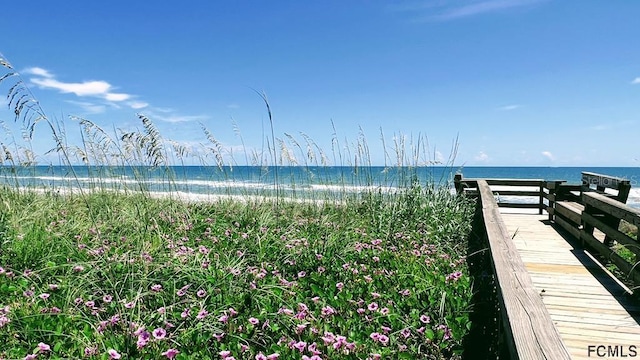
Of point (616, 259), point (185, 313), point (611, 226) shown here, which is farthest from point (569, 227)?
point (185, 313)

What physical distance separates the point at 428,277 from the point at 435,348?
3.65 feet

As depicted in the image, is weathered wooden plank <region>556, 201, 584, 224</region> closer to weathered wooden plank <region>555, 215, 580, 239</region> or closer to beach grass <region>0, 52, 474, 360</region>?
weathered wooden plank <region>555, 215, 580, 239</region>

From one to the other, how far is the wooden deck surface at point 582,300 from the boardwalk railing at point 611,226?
0.23 m

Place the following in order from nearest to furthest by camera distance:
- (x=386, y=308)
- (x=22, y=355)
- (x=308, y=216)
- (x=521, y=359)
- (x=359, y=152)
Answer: (x=521, y=359)
(x=22, y=355)
(x=386, y=308)
(x=308, y=216)
(x=359, y=152)

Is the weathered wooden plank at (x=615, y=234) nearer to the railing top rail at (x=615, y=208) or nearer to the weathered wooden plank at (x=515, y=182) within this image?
the railing top rail at (x=615, y=208)

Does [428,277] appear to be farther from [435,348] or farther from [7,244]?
[7,244]

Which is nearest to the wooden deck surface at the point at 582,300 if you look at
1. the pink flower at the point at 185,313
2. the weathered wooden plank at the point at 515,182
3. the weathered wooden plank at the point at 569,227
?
the weathered wooden plank at the point at 569,227

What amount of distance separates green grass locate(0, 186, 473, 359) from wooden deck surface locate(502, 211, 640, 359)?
84cm

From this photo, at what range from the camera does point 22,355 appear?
2283 millimetres

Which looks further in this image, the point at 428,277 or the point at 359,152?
the point at 359,152

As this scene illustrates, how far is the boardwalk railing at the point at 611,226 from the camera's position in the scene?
395 centimetres

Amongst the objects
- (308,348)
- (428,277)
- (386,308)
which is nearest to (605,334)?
(428,277)

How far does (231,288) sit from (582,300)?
10.7ft

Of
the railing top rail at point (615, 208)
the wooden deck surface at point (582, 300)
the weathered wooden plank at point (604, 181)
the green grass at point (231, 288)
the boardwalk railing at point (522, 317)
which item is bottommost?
the wooden deck surface at point (582, 300)
